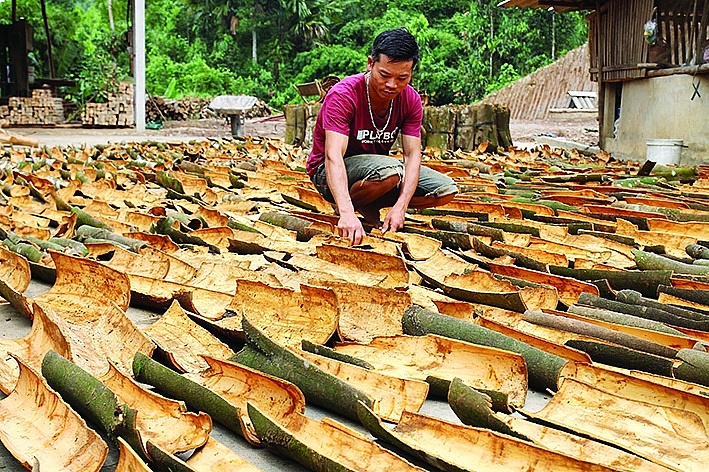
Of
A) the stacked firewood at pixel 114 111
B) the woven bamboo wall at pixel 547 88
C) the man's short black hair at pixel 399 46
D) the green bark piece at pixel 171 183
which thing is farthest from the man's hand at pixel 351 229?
the woven bamboo wall at pixel 547 88

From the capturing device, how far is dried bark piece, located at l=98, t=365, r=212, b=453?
156 cm

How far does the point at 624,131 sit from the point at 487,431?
360 inches

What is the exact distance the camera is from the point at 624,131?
9.89 meters

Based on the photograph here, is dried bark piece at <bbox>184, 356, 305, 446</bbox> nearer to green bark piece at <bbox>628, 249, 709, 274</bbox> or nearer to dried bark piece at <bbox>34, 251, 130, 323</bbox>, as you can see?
dried bark piece at <bbox>34, 251, 130, 323</bbox>

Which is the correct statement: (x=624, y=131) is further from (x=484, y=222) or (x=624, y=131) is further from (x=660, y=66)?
(x=484, y=222)

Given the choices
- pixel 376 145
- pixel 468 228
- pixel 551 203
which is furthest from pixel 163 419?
pixel 551 203

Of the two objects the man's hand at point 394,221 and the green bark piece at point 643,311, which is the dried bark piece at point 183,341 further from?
the man's hand at point 394,221

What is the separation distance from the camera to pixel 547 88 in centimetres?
2319

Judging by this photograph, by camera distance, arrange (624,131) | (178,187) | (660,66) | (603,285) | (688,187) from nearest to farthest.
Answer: (603,285), (178,187), (688,187), (660,66), (624,131)

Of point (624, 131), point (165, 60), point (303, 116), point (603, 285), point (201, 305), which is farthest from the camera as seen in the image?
point (165, 60)

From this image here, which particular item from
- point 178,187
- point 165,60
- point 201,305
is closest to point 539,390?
point 201,305

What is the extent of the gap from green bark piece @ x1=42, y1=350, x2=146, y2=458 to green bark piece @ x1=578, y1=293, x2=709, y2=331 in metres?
1.57

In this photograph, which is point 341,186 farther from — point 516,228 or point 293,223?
point 516,228

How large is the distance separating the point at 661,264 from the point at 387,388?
5.58ft
